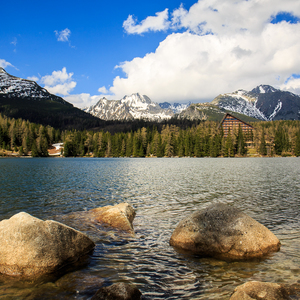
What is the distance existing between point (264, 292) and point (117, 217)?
32.4ft

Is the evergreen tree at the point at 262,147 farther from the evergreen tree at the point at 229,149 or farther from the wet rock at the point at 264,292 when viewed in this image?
the wet rock at the point at 264,292

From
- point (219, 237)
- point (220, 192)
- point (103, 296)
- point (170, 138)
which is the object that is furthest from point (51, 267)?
point (170, 138)

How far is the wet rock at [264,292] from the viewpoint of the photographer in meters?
5.61

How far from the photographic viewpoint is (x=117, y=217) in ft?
46.4

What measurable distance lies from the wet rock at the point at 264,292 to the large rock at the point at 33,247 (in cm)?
641

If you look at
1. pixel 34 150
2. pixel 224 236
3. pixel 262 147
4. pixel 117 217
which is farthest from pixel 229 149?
pixel 224 236

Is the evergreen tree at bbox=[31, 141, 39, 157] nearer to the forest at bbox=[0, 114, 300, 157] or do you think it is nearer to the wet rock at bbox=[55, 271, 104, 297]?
the forest at bbox=[0, 114, 300, 157]

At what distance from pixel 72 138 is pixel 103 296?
19120cm

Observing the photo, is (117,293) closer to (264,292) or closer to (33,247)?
(264,292)

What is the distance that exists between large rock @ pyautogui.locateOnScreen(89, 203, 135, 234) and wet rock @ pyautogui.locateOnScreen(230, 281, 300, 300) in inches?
303

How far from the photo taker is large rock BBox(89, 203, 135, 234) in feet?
44.0

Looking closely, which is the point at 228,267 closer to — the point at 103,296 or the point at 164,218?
the point at 103,296

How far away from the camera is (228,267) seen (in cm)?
868

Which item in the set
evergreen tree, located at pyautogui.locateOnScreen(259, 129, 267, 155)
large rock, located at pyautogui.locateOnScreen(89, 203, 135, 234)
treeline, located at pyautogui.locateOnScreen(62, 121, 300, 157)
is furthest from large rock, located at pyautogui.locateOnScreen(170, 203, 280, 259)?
evergreen tree, located at pyautogui.locateOnScreen(259, 129, 267, 155)
